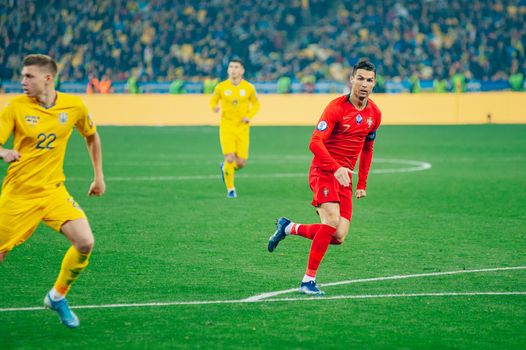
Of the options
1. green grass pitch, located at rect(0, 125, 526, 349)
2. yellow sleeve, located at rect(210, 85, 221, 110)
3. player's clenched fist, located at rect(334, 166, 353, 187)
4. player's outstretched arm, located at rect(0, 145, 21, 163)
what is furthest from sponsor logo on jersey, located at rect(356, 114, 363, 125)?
yellow sleeve, located at rect(210, 85, 221, 110)

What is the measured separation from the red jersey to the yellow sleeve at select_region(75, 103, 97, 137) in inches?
74.3

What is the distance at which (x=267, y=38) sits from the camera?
41125 mm

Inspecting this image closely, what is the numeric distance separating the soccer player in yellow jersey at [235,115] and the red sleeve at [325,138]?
785cm

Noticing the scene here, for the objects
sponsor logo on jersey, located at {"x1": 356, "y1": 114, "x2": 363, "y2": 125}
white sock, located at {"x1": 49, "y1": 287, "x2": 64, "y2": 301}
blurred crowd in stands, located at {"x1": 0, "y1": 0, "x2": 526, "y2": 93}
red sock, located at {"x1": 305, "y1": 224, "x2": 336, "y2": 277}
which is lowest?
white sock, located at {"x1": 49, "y1": 287, "x2": 64, "y2": 301}

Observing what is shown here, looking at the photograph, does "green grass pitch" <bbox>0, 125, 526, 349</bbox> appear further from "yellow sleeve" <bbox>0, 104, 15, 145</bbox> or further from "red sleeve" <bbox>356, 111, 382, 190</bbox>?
"yellow sleeve" <bbox>0, 104, 15, 145</bbox>

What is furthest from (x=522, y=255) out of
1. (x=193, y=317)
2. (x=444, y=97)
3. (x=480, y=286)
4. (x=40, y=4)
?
(x=40, y=4)

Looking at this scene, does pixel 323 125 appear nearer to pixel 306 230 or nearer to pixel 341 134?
pixel 341 134

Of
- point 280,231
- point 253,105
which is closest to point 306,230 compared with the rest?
point 280,231

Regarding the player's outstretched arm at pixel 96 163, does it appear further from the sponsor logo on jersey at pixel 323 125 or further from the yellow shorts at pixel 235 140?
the yellow shorts at pixel 235 140

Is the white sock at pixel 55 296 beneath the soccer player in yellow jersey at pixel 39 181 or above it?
beneath

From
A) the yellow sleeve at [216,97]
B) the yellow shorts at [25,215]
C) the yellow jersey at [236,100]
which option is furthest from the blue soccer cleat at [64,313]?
the yellow sleeve at [216,97]

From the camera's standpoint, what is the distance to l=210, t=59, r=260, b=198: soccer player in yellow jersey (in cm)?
1616

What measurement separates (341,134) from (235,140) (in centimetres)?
823

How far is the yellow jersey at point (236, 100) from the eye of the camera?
16.4m
